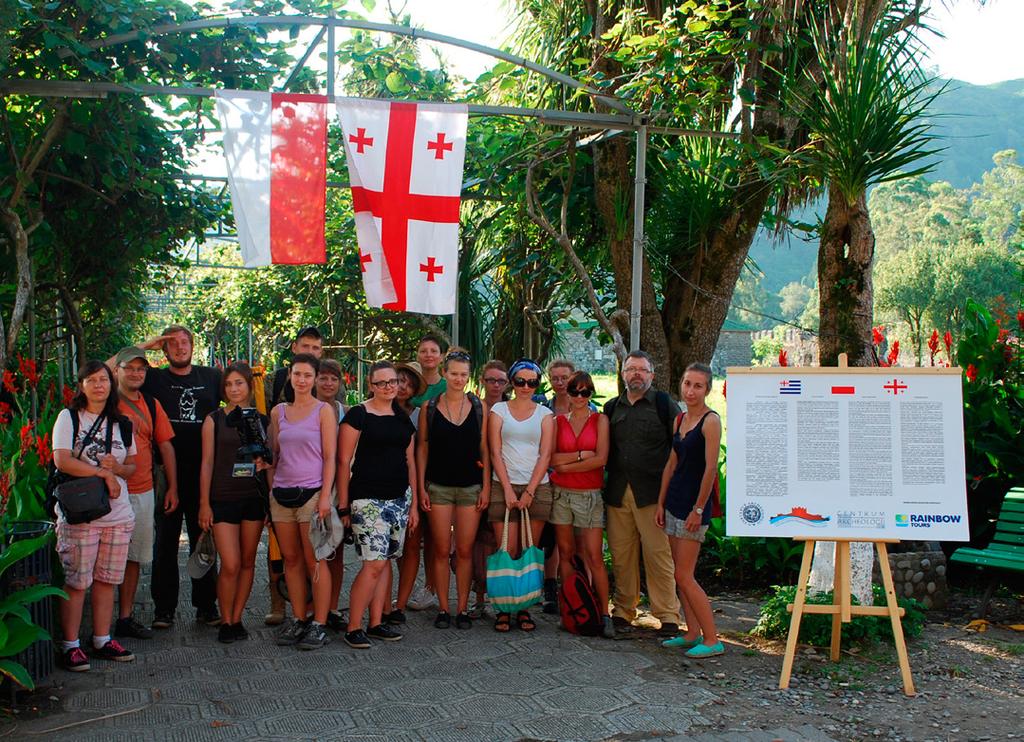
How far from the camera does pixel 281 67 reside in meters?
7.97

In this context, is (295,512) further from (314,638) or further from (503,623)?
(503,623)

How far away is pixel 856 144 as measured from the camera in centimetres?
547

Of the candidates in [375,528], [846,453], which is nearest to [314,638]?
[375,528]

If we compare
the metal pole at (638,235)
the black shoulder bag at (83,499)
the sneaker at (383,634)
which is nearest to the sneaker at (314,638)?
the sneaker at (383,634)

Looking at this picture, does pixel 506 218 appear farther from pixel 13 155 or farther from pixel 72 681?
pixel 72 681

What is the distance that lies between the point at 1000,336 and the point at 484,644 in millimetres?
4626

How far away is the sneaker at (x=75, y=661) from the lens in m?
4.83

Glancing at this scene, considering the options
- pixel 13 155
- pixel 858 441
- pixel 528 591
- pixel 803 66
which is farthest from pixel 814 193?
pixel 13 155

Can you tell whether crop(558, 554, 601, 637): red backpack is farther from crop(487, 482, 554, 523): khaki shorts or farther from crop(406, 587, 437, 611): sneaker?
crop(406, 587, 437, 611): sneaker

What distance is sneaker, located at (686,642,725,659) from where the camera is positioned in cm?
523

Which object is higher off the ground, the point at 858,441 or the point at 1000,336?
the point at 1000,336

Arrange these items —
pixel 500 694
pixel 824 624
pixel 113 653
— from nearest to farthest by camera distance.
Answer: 1. pixel 500 694
2. pixel 113 653
3. pixel 824 624

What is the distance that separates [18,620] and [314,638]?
5.14 feet

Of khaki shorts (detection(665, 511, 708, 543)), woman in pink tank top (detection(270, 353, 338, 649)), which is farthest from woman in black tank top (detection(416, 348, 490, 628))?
khaki shorts (detection(665, 511, 708, 543))
